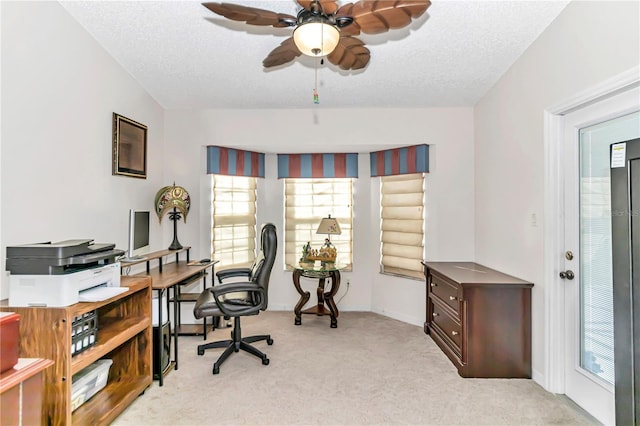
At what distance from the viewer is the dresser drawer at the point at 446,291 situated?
2.79 m

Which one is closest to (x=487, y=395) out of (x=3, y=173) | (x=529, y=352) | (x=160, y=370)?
(x=529, y=352)

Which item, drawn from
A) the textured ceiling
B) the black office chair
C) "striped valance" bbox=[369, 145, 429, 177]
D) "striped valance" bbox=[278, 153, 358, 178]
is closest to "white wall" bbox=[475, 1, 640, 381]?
the textured ceiling

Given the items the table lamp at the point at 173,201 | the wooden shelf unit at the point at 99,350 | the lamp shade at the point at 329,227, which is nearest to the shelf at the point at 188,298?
the table lamp at the point at 173,201

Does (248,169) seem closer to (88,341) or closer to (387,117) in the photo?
(387,117)

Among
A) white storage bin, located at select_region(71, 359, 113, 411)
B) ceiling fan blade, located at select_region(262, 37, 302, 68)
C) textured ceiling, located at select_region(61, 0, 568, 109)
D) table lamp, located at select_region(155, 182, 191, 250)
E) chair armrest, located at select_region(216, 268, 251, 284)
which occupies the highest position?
textured ceiling, located at select_region(61, 0, 568, 109)

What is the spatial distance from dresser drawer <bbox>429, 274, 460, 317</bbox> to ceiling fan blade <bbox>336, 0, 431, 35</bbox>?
82.3 inches

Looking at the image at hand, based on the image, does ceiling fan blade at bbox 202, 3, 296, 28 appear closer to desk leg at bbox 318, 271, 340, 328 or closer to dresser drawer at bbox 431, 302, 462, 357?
dresser drawer at bbox 431, 302, 462, 357

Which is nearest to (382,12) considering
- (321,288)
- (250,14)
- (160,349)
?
(250,14)

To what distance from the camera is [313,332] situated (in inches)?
140

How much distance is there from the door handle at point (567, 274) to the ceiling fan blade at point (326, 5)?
2278 mm

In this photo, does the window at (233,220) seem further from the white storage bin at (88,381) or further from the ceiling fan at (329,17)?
the ceiling fan at (329,17)

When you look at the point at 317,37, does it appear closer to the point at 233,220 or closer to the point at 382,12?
the point at 382,12

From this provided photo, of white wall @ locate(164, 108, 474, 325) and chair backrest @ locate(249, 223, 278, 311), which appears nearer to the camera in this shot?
chair backrest @ locate(249, 223, 278, 311)

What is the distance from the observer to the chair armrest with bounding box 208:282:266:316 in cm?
261
